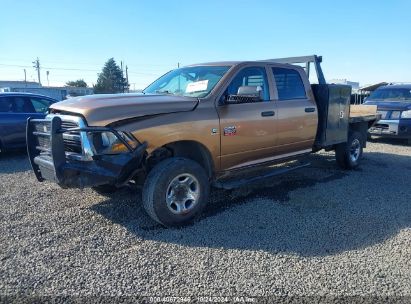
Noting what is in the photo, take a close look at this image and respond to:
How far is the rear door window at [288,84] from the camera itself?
542 centimetres

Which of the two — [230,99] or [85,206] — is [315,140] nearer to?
[230,99]

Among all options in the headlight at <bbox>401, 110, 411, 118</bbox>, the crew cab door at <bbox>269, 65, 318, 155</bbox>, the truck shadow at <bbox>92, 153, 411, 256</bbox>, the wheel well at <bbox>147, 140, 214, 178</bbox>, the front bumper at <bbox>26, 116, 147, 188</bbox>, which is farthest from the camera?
the headlight at <bbox>401, 110, 411, 118</bbox>

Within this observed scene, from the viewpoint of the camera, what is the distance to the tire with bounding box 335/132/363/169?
280 inches

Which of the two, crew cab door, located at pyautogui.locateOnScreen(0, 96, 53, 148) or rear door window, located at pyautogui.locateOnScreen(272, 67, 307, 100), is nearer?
rear door window, located at pyautogui.locateOnScreen(272, 67, 307, 100)

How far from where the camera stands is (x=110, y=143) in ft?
12.2

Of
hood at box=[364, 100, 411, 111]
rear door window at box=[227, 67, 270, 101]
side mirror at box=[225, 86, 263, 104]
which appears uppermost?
rear door window at box=[227, 67, 270, 101]

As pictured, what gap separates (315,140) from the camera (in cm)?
628

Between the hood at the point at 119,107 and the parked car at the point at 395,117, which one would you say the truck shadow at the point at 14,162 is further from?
the parked car at the point at 395,117

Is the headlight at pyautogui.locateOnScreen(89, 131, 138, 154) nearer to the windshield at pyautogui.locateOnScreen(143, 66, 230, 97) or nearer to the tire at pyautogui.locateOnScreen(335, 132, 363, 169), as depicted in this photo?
the windshield at pyautogui.locateOnScreen(143, 66, 230, 97)

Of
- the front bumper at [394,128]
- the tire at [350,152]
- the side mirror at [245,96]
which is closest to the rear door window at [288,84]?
the side mirror at [245,96]

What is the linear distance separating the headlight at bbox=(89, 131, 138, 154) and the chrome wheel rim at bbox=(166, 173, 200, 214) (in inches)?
27.4

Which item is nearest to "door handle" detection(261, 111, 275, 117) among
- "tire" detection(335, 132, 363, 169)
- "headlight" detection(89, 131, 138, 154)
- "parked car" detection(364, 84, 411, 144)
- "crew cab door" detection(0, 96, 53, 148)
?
"headlight" detection(89, 131, 138, 154)

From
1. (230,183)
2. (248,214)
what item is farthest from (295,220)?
(230,183)

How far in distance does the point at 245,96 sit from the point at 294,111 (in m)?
1.41
